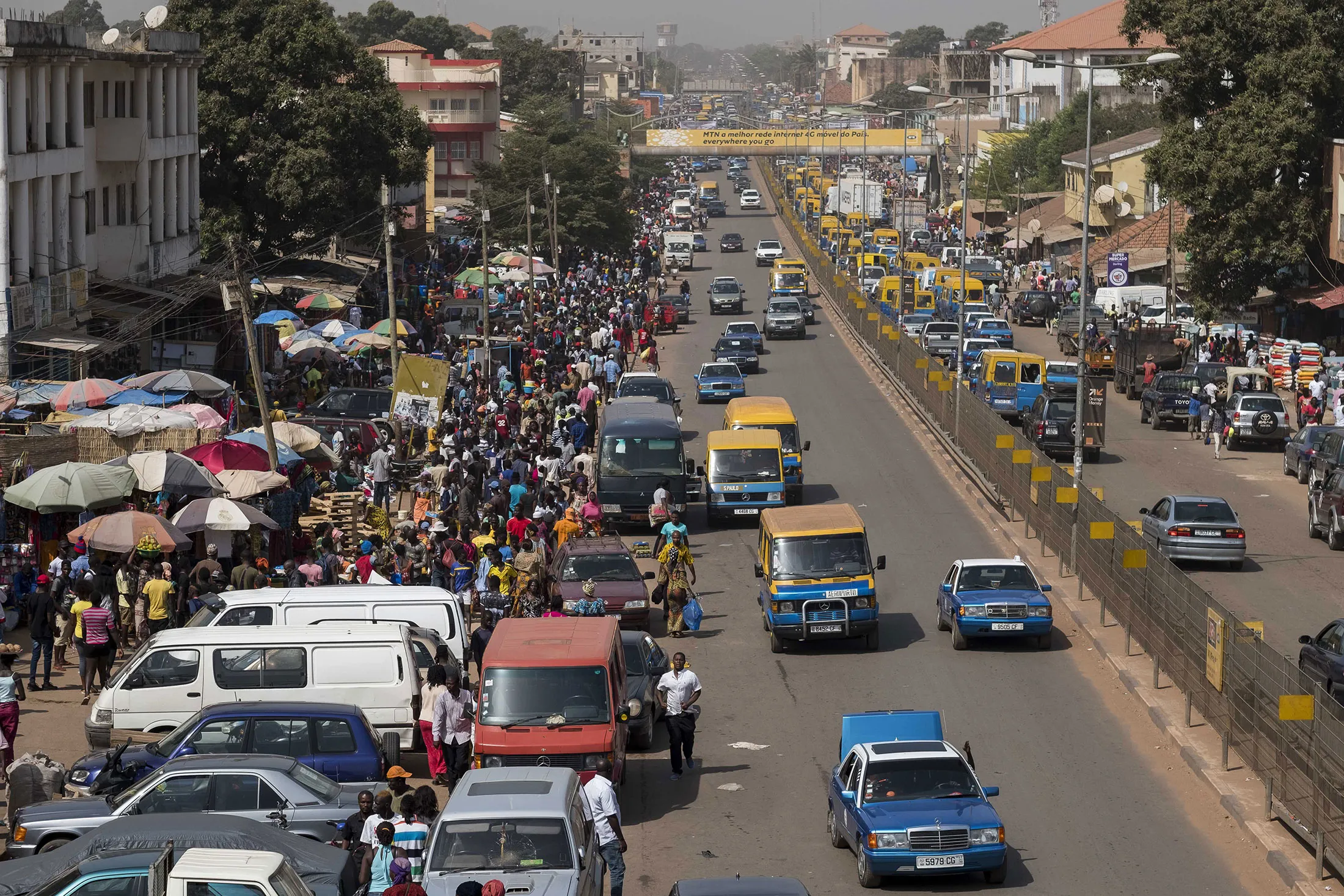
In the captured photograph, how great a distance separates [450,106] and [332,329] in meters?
62.2

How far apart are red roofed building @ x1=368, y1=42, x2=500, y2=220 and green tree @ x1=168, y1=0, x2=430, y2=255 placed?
43325 mm

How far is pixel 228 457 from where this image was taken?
29125 millimetres

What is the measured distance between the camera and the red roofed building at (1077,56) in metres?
124

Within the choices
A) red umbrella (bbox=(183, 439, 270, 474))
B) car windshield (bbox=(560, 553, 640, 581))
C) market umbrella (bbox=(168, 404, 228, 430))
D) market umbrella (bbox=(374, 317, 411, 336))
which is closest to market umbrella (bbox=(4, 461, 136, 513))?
red umbrella (bbox=(183, 439, 270, 474))

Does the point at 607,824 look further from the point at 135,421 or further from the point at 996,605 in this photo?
the point at 135,421

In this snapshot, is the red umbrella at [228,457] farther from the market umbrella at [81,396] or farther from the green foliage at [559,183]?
the green foliage at [559,183]

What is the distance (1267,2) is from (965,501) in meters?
24.9

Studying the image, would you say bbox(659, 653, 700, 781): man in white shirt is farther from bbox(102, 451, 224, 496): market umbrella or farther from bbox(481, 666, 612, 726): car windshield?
bbox(102, 451, 224, 496): market umbrella

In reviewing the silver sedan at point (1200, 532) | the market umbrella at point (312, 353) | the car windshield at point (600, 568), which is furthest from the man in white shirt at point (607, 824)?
the market umbrella at point (312, 353)

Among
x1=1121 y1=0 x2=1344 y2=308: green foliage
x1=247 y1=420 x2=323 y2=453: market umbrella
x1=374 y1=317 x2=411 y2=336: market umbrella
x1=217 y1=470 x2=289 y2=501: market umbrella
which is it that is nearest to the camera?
x1=217 y1=470 x2=289 y2=501: market umbrella

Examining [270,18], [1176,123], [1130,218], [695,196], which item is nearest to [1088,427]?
[1176,123]

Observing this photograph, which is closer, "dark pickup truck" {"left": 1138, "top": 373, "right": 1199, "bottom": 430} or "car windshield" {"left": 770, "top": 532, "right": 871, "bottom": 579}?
"car windshield" {"left": 770, "top": 532, "right": 871, "bottom": 579}

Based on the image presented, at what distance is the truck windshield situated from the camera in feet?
113

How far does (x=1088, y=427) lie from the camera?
42.6 m
